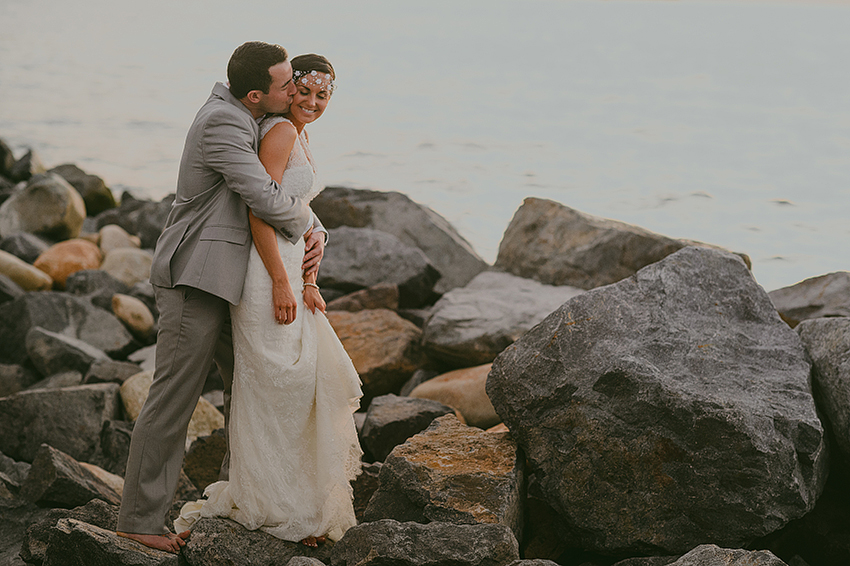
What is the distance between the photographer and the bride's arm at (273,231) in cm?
314

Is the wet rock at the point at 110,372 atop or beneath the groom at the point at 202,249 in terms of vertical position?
beneath

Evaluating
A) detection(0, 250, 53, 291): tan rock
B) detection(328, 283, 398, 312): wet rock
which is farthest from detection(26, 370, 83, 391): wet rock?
detection(0, 250, 53, 291): tan rock

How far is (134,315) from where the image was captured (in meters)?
7.75

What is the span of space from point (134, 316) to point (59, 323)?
2.33ft

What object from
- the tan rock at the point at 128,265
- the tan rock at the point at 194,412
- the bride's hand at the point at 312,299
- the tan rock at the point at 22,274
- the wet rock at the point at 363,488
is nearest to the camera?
the bride's hand at the point at 312,299

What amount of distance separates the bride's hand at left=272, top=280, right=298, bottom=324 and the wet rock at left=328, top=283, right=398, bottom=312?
10.7ft

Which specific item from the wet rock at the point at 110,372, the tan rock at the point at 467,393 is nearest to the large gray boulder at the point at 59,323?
the wet rock at the point at 110,372

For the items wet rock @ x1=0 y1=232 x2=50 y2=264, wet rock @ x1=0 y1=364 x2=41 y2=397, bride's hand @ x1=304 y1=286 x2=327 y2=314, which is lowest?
wet rock @ x1=0 y1=364 x2=41 y2=397

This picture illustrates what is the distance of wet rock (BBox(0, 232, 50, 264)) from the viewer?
9.39 metres

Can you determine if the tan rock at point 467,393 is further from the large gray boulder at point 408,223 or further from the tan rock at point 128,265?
the tan rock at point 128,265

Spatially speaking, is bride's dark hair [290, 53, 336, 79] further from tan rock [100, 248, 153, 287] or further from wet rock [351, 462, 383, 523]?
tan rock [100, 248, 153, 287]

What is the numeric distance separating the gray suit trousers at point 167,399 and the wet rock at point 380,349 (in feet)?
8.27

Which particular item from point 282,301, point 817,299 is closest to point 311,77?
point 282,301

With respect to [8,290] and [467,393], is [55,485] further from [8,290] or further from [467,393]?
[8,290]
